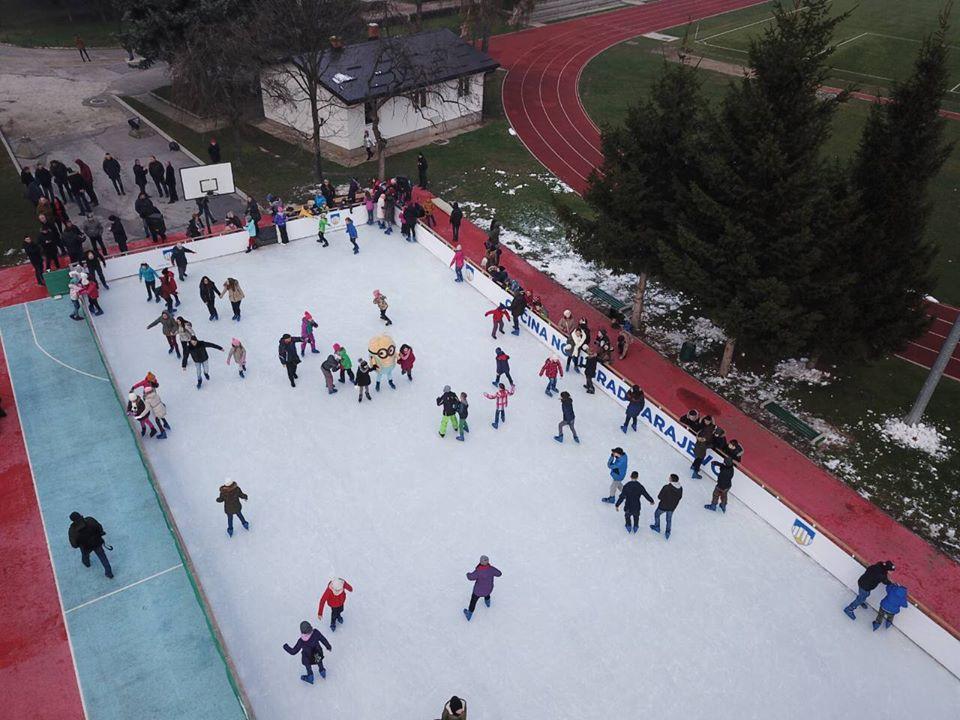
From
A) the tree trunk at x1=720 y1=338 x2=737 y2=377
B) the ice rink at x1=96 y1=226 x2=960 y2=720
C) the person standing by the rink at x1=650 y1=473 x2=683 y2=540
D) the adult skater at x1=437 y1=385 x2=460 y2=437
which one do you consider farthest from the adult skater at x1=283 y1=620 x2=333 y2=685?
the tree trunk at x1=720 y1=338 x2=737 y2=377

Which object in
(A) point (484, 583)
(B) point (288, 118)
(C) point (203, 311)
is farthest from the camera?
(B) point (288, 118)

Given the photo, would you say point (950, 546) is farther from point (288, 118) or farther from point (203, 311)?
point (288, 118)

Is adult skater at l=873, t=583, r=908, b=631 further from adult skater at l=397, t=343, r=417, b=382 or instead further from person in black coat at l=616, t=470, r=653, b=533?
adult skater at l=397, t=343, r=417, b=382

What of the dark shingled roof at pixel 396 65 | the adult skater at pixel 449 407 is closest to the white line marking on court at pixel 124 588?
the adult skater at pixel 449 407

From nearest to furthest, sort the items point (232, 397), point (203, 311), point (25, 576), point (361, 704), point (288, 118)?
1. point (361, 704)
2. point (25, 576)
3. point (232, 397)
4. point (203, 311)
5. point (288, 118)

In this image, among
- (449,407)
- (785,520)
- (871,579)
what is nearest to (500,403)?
(449,407)

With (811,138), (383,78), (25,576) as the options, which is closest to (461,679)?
(25,576)

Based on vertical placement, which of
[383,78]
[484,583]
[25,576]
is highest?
[383,78]
